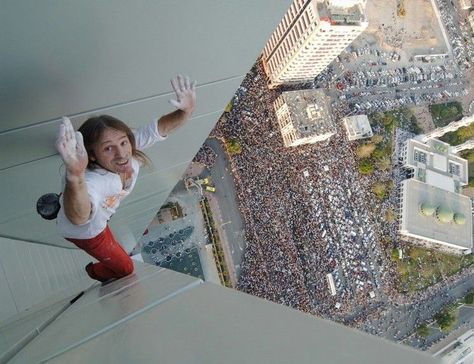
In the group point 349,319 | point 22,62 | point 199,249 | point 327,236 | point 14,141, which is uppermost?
point 22,62

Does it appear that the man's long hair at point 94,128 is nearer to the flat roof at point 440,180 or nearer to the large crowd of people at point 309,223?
the large crowd of people at point 309,223

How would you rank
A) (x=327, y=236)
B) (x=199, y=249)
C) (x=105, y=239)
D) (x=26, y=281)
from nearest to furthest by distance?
(x=105, y=239) → (x=26, y=281) → (x=199, y=249) → (x=327, y=236)

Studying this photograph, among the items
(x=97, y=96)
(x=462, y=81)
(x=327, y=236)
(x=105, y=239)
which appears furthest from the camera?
(x=462, y=81)

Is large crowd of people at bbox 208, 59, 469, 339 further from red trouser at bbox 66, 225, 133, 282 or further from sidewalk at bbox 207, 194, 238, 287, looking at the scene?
red trouser at bbox 66, 225, 133, 282

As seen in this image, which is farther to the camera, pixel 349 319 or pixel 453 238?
pixel 453 238

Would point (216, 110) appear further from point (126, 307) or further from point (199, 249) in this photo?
point (199, 249)

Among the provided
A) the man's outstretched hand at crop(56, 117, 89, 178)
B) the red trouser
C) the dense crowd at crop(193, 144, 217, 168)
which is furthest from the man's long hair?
the dense crowd at crop(193, 144, 217, 168)

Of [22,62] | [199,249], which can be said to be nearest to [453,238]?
[199,249]
